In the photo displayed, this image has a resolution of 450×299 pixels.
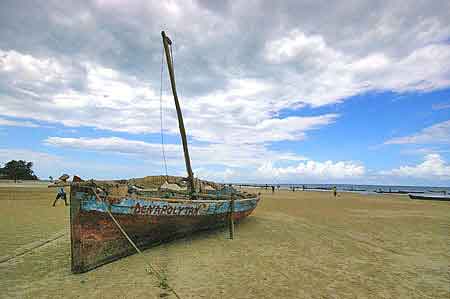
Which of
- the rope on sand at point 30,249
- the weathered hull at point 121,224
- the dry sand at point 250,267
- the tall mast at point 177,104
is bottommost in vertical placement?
the dry sand at point 250,267

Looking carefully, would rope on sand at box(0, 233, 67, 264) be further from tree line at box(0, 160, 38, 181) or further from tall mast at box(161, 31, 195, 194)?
tree line at box(0, 160, 38, 181)

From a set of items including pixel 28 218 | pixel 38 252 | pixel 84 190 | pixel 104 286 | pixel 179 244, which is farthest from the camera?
pixel 28 218

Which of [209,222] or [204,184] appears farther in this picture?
[204,184]

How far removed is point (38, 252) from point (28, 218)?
775cm

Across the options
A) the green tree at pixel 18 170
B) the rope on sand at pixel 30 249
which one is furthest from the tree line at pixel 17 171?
the rope on sand at pixel 30 249

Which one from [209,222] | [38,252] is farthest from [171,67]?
[38,252]

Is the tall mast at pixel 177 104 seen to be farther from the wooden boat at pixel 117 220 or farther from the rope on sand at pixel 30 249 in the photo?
the rope on sand at pixel 30 249

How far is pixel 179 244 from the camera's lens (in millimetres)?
9586

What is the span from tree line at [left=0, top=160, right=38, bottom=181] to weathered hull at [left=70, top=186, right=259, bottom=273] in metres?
Result: 84.3

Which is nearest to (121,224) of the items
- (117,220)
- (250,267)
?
(117,220)

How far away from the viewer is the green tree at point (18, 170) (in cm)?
7674

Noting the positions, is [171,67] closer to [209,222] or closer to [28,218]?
[209,222]

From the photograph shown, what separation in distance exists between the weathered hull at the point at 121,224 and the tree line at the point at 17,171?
84349mm

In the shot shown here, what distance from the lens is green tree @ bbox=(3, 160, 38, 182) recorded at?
76.7 metres
